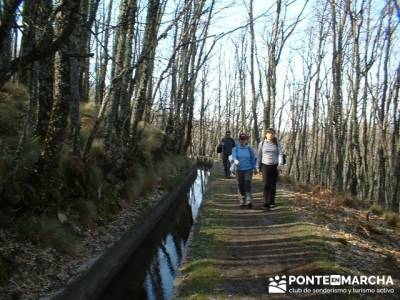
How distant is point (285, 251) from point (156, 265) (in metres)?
3.46

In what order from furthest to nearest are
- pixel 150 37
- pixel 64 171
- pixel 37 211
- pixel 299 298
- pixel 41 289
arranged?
pixel 150 37 → pixel 64 171 → pixel 37 211 → pixel 41 289 → pixel 299 298

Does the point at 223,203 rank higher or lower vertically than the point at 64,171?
lower

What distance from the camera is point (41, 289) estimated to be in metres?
5.99

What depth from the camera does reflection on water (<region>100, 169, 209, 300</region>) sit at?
7.94 meters

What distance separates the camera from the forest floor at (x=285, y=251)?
5883 millimetres

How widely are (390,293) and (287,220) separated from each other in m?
3.92

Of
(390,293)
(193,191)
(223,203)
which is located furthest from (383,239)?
(193,191)

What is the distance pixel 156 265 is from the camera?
9.79 m

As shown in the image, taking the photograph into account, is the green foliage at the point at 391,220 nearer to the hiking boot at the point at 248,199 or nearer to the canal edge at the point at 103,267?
the hiking boot at the point at 248,199

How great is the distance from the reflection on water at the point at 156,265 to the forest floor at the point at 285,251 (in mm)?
884

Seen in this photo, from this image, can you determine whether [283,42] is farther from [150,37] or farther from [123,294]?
[123,294]

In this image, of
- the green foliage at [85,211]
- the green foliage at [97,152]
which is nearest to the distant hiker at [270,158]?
the green foliage at [85,211]

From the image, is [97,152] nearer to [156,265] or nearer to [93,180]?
[93,180]

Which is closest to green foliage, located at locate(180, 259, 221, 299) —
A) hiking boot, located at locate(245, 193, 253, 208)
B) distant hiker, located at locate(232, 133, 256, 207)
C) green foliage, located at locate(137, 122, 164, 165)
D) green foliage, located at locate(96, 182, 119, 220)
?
green foliage, located at locate(96, 182, 119, 220)
